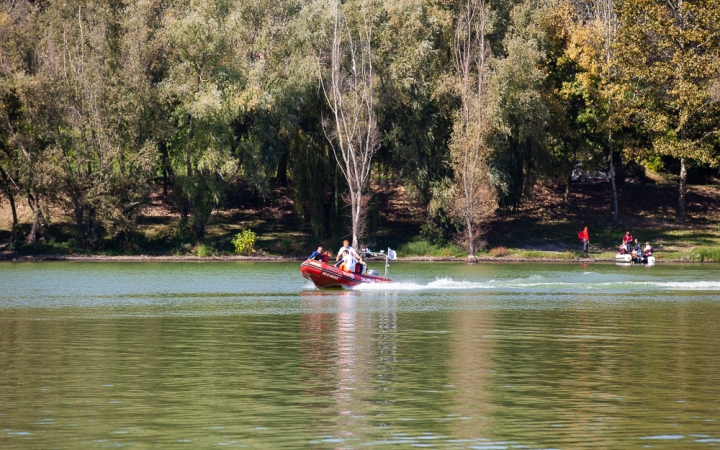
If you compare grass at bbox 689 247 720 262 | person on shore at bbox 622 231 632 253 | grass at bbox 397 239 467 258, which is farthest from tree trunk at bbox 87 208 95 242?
grass at bbox 689 247 720 262

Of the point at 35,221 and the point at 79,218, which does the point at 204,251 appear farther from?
the point at 35,221

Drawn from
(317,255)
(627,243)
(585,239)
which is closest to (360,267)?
(317,255)

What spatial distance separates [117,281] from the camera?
46000 millimetres

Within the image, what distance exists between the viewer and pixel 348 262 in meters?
43.7

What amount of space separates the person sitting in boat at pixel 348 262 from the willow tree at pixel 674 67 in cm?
3351

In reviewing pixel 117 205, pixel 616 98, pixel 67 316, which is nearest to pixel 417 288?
pixel 67 316

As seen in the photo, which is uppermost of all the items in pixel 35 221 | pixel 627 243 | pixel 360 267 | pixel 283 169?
pixel 283 169

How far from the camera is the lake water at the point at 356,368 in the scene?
15023 millimetres

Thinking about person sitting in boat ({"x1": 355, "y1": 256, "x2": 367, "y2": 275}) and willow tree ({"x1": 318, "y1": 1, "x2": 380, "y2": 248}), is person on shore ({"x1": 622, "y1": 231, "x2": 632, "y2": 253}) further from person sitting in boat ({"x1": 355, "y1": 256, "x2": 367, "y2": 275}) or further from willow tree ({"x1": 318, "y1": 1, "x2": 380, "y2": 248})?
person sitting in boat ({"x1": 355, "y1": 256, "x2": 367, "y2": 275})

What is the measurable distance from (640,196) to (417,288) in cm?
3998

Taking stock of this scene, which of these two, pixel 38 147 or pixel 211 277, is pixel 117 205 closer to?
pixel 38 147

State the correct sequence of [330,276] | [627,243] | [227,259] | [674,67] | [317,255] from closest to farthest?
1. [330,276]
2. [317,255]
3. [627,243]
4. [227,259]
5. [674,67]

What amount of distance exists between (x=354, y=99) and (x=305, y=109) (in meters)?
4.51

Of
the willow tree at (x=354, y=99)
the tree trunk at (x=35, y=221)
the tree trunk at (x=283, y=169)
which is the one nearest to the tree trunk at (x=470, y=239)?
the willow tree at (x=354, y=99)
